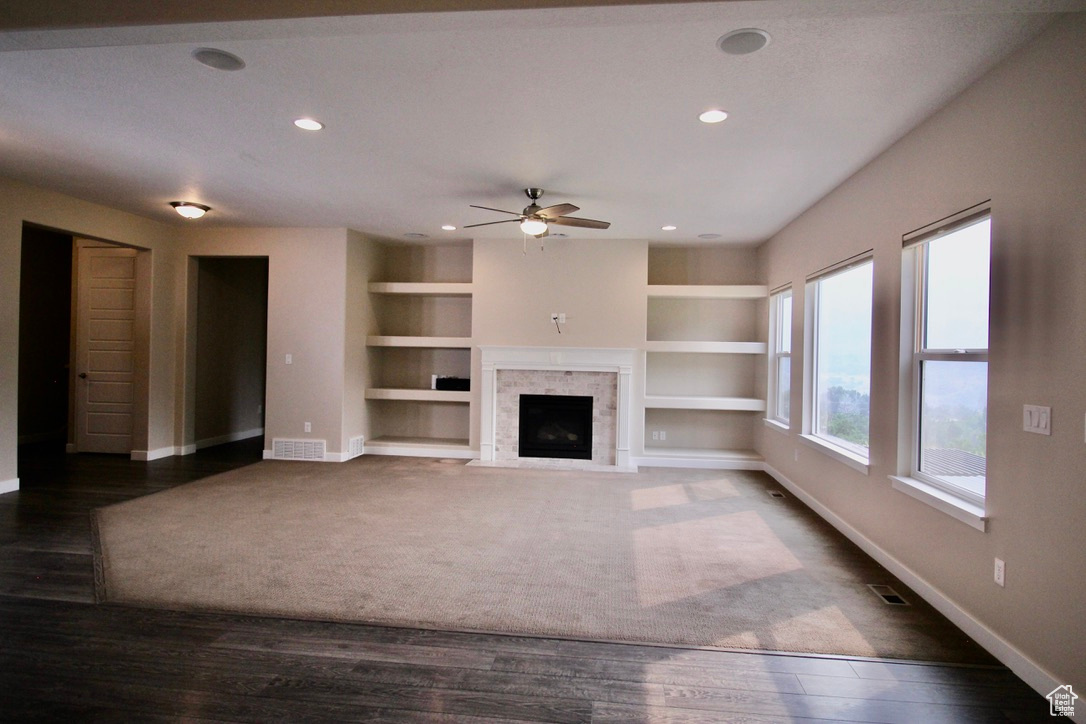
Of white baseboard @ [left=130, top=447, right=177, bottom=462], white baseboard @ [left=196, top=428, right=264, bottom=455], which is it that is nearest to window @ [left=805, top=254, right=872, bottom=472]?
white baseboard @ [left=130, top=447, right=177, bottom=462]

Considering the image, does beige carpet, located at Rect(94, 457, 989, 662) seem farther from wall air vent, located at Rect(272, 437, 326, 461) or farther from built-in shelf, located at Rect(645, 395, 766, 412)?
built-in shelf, located at Rect(645, 395, 766, 412)

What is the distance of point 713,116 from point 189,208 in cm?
484

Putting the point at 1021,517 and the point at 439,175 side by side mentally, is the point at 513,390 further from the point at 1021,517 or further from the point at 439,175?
the point at 1021,517

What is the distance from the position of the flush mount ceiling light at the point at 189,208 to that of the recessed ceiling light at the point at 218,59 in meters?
3.17

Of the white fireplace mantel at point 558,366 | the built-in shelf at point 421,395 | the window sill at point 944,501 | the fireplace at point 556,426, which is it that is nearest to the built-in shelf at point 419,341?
the white fireplace mantel at point 558,366

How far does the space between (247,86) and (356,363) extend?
428cm

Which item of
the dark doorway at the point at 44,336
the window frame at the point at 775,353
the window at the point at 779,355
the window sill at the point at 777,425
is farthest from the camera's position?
the dark doorway at the point at 44,336

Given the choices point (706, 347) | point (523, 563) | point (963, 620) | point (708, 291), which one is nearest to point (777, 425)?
point (706, 347)

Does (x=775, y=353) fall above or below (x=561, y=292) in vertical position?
below

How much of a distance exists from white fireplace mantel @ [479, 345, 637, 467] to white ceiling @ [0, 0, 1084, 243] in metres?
2.08

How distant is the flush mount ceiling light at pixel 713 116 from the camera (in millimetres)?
3100

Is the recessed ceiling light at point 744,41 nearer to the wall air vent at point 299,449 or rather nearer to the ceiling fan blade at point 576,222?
the ceiling fan blade at point 576,222

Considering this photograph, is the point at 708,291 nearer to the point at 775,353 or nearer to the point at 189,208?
the point at 775,353

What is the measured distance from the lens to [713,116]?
3.15m
